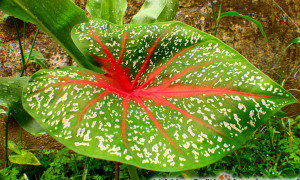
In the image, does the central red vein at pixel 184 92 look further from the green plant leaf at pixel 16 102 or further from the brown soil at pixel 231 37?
the brown soil at pixel 231 37

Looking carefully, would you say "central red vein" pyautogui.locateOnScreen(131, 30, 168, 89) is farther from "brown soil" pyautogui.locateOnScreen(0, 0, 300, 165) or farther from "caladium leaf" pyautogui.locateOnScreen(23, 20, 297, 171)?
"brown soil" pyautogui.locateOnScreen(0, 0, 300, 165)

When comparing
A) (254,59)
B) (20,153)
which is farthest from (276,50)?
(20,153)

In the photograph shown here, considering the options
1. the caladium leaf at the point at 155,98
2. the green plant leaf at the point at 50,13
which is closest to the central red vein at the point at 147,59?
the caladium leaf at the point at 155,98

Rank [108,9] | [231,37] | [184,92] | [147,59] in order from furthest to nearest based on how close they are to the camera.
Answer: [231,37], [108,9], [147,59], [184,92]

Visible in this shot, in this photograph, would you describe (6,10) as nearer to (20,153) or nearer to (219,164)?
(20,153)

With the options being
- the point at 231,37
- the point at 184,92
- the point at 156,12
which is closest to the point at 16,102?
the point at 184,92

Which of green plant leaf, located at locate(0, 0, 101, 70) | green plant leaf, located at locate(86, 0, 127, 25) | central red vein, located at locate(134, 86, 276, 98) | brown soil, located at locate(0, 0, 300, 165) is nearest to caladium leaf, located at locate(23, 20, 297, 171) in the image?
central red vein, located at locate(134, 86, 276, 98)

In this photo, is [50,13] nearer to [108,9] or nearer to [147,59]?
[108,9]
